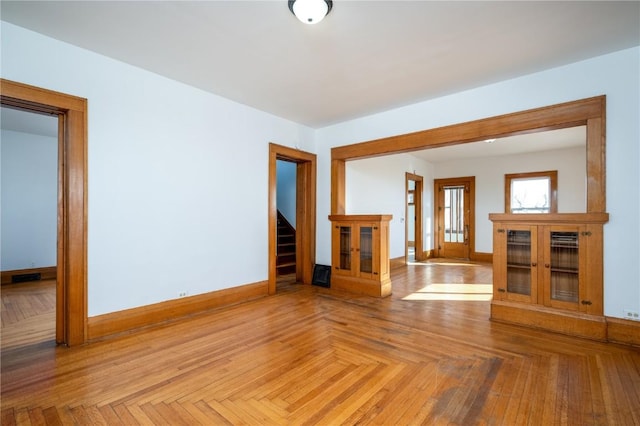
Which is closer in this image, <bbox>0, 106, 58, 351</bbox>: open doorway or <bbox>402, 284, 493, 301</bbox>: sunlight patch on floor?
<bbox>402, 284, 493, 301</bbox>: sunlight patch on floor

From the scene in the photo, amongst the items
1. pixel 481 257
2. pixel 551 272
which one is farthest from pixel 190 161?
pixel 481 257

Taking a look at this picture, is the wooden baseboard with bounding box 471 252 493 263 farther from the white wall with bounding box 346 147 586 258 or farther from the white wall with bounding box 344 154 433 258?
the white wall with bounding box 344 154 433 258

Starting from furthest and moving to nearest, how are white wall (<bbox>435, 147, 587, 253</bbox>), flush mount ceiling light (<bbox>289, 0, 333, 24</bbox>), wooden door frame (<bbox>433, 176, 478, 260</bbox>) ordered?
wooden door frame (<bbox>433, 176, 478, 260</bbox>)
white wall (<bbox>435, 147, 587, 253</bbox>)
flush mount ceiling light (<bbox>289, 0, 333, 24</bbox>)

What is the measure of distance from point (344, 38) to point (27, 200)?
6587mm

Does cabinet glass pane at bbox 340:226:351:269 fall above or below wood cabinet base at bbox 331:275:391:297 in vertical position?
above

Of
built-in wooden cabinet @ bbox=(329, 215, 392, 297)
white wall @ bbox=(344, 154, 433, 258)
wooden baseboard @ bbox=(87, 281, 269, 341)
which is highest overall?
white wall @ bbox=(344, 154, 433, 258)

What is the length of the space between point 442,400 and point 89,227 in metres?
3.28

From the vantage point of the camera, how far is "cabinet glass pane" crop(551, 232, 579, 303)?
3.01 meters

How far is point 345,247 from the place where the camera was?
4906 mm

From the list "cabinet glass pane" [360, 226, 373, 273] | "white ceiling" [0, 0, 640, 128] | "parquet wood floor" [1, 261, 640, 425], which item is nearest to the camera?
"parquet wood floor" [1, 261, 640, 425]

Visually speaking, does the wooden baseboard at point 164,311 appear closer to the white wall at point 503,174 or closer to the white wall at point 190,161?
the white wall at point 190,161

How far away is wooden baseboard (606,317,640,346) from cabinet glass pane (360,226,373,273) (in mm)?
2601

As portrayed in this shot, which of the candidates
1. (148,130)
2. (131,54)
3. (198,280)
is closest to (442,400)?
(198,280)

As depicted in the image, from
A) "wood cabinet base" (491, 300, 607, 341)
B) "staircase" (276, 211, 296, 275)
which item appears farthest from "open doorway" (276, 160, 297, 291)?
"wood cabinet base" (491, 300, 607, 341)
